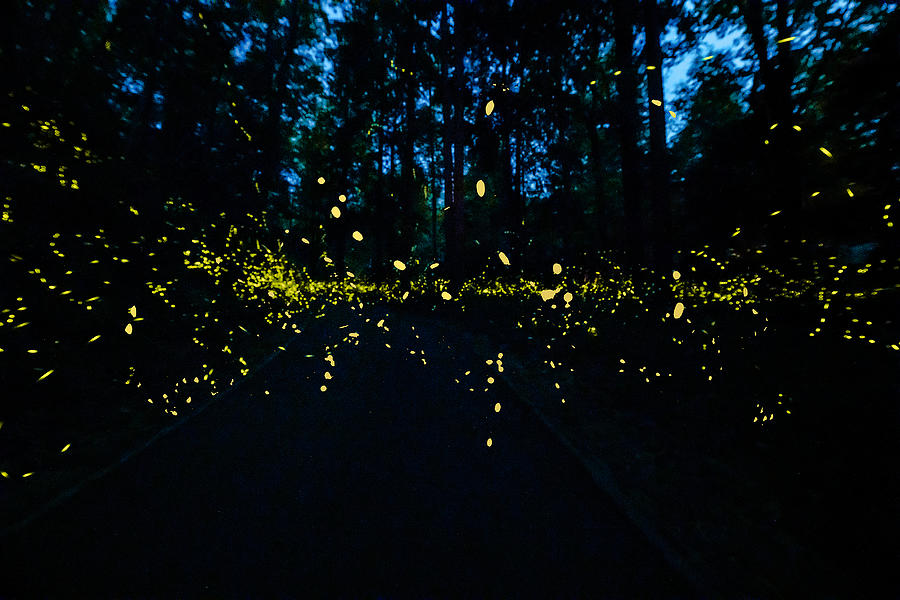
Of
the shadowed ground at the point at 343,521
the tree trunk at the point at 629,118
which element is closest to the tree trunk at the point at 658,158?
the tree trunk at the point at 629,118

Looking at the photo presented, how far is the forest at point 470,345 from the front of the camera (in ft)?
9.61

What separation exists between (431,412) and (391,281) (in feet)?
68.4

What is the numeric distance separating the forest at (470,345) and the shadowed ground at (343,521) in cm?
3

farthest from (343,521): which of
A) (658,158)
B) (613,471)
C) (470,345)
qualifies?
(658,158)

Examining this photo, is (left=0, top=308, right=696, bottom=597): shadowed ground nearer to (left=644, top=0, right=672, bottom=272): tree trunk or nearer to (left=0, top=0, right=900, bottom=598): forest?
(left=0, top=0, right=900, bottom=598): forest

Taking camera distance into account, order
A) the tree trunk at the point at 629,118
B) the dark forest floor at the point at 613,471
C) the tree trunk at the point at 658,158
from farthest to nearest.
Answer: the tree trunk at the point at 629,118 < the tree trunk at the point at 658,158 < the dark forest floor at the point at 613,471

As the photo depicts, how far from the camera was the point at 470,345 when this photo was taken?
11070 millimetres

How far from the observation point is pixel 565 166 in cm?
1806

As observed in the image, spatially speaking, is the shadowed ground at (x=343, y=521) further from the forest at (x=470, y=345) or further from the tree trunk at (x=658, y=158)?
the tree trunk at (x=658, y=158)

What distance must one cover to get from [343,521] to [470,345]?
8.00 meters

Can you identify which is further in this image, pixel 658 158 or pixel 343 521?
pixel 658 158

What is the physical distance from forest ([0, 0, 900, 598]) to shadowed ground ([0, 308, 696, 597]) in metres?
0.03

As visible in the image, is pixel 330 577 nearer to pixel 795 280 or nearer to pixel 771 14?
pixel 795 280

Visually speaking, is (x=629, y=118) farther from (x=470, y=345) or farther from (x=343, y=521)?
(x=343, y=521)
